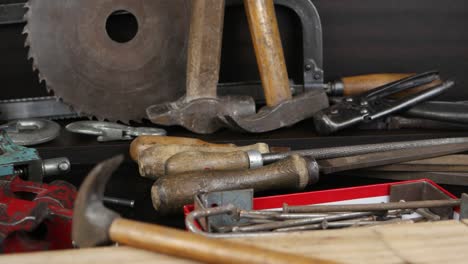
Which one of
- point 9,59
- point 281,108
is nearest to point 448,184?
point 281,108

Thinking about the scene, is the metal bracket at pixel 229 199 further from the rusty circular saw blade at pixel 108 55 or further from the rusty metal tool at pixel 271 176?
the rusty circular saw blade at pixel 108 55

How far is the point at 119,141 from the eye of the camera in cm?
132

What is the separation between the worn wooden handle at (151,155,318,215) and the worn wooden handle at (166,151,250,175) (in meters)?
0.05

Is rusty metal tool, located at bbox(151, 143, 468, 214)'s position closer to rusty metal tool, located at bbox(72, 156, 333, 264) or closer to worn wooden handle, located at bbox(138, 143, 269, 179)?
worn wooden handle, located at bbox(138, 143, 269, 179)

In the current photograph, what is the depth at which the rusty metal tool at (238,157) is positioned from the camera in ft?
3.49

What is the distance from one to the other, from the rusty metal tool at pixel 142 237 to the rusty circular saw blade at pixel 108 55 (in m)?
0.82

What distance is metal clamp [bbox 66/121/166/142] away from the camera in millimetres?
1310

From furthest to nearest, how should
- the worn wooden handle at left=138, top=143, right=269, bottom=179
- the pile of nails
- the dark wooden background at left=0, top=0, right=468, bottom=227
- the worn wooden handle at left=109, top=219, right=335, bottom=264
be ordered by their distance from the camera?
the dark wooden background at left=0, top=0, right=468, bottom=227, the worn wooden handle at left=138, top=143, right=269, bottom=179, the pile of nails, the worn wooden handle at left=109, top=219, right=335, bottom=264

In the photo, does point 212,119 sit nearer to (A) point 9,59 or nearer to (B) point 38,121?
(B) point 38,121

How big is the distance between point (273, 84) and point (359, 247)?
776 millimetres

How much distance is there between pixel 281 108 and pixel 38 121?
22.5 inches

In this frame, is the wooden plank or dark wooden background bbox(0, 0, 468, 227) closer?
the wooden plank

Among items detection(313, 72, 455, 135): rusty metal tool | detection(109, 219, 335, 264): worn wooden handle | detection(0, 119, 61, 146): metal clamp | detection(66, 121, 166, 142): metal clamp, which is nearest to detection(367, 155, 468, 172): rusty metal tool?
detection(313, 72, 455, 135): rusty metal tool

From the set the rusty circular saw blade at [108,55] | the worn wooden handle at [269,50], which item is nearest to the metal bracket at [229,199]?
the worn wooden handle at [269,50]
